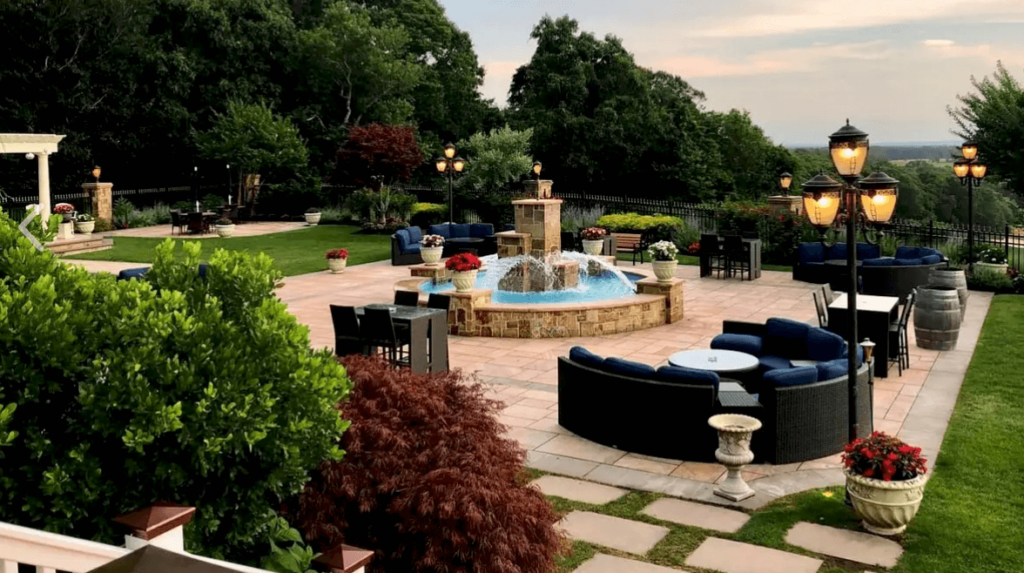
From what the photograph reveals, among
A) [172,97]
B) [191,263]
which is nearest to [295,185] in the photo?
[172,97]

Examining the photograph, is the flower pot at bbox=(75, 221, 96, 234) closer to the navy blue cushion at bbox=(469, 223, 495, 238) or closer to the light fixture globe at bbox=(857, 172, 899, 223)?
the navy blue cushion at bbox=(469, 223, 495, 238)

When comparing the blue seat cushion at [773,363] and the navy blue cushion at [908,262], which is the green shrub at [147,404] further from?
the navy blue cushion at [908,262]

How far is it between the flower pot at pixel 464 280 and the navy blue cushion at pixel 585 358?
5.59 m

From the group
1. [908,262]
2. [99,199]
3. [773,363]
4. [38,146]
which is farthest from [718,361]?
[99,199]

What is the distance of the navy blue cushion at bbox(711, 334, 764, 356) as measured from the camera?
11703 mm

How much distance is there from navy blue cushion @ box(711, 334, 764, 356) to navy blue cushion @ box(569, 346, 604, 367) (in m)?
2.77

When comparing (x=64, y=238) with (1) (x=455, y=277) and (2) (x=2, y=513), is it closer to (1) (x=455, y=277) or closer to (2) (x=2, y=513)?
(1) (x=455, y=277)

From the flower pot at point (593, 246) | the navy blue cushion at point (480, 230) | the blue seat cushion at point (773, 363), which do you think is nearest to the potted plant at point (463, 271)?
Result: the blue seat cushion at point (773, 363)

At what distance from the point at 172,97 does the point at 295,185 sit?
8.08m

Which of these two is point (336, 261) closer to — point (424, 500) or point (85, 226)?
point (85, 226)

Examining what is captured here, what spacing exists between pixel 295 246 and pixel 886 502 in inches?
952

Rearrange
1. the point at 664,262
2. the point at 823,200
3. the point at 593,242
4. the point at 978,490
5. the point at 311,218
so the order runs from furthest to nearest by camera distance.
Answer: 1. the point at 311,218
2. the point at 593,242
3. the point at 664,262
4. the point at 823,200
5. the point at 978,490

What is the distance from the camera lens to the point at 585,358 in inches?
384

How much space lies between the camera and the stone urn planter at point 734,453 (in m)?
8.00
